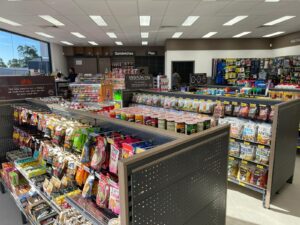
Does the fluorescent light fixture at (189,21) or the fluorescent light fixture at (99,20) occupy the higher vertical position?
the fluorescent light fixture at (189,21)

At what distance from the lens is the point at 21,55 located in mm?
9742

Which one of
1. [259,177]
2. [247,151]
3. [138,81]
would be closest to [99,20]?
[138,81]

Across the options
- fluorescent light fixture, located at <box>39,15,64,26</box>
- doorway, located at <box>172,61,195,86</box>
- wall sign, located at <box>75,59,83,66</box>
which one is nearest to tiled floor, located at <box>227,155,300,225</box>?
fluorescent light fixture, located at <box>39,15,64,26</box>

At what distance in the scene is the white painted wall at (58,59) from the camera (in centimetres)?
1254

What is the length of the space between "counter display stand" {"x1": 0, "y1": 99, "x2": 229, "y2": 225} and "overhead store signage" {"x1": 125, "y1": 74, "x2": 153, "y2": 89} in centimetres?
322

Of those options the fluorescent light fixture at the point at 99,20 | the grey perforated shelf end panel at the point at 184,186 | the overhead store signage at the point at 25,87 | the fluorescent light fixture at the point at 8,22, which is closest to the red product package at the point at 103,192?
the grey perforated shelf end panel at the point at 184,186

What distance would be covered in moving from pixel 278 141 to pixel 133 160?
2.55m

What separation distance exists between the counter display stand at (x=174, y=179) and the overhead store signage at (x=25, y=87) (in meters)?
Answer: 2.43

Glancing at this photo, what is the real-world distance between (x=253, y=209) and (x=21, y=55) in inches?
430

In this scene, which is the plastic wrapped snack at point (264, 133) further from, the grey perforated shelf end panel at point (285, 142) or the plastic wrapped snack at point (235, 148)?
the plastic wrapped snack at point (235, 148)

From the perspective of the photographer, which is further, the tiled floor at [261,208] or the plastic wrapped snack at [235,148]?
the plastic wrapped snack at [235,148]

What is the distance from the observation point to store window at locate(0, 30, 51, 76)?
28.7 ft

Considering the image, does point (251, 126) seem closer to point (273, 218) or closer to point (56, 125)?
point (273, 218)

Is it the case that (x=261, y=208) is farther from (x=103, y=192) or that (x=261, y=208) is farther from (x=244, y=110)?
(x=103, y=192)
